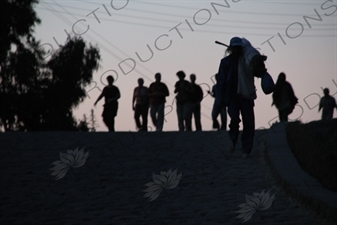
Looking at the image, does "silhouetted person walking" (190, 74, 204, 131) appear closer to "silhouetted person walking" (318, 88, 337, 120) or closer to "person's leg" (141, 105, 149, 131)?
"person's leg" (141, 105, 149, 131)

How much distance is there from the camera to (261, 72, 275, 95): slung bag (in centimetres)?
1421

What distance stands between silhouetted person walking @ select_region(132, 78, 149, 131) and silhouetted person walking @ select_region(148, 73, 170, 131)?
13.7 inches

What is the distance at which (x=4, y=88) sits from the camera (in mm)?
41688

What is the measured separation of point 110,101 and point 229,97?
7.93 meters

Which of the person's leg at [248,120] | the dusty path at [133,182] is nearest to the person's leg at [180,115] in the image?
the dusty path at [133,182]

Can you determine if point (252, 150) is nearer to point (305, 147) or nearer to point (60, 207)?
point (305, 147)

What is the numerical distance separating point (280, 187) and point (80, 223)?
3045mm

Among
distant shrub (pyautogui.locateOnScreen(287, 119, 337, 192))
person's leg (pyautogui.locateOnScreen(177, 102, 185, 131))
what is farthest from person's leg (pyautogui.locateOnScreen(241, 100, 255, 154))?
person's leg (pyautogui.locateOnScreen(177, 102, 185, 131))

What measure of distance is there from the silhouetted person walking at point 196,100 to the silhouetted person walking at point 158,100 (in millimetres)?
655

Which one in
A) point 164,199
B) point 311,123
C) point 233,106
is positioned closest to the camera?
point 164,199

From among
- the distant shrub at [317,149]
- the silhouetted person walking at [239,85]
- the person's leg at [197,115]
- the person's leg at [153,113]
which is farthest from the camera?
the person's leg at [197,115]

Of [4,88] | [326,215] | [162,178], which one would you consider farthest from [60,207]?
[4,88]

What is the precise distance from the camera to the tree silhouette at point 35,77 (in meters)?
41.4

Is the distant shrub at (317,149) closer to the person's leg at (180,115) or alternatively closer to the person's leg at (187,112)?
the person's leg at (187,112)
